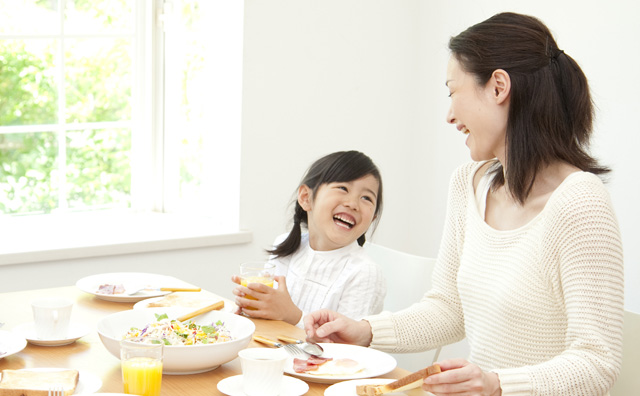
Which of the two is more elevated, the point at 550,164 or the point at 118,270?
the point at 550,164

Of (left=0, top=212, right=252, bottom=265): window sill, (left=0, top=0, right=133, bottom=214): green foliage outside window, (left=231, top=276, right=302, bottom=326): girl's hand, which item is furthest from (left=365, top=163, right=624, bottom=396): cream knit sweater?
(left=0, top=0, right=133, bottom=214): green foliage outside window

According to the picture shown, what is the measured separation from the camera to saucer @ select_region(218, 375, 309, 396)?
140 cm

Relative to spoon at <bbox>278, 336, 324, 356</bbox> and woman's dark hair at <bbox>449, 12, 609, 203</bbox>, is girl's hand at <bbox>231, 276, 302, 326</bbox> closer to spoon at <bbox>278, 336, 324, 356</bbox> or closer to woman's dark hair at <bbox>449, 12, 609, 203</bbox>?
spoon at <bbox>278, 336, 324, 356</bbox>

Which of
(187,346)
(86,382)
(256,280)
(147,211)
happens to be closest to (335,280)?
(256,280)

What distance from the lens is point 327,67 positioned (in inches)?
137

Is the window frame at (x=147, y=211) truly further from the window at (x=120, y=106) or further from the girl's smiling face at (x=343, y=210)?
the girl's smiling face at (x=343, y=210)

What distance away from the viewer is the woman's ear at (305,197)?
91.8 inches

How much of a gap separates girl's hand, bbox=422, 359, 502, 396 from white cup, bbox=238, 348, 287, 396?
230mm

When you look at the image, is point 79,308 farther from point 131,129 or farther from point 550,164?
point 131,129

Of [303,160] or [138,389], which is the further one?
[303,160]

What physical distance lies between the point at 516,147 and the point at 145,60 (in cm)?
219

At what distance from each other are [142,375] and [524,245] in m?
0.73

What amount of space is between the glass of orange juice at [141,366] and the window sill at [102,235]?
1.65 metres

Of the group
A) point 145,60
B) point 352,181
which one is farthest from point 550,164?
point 145,60
